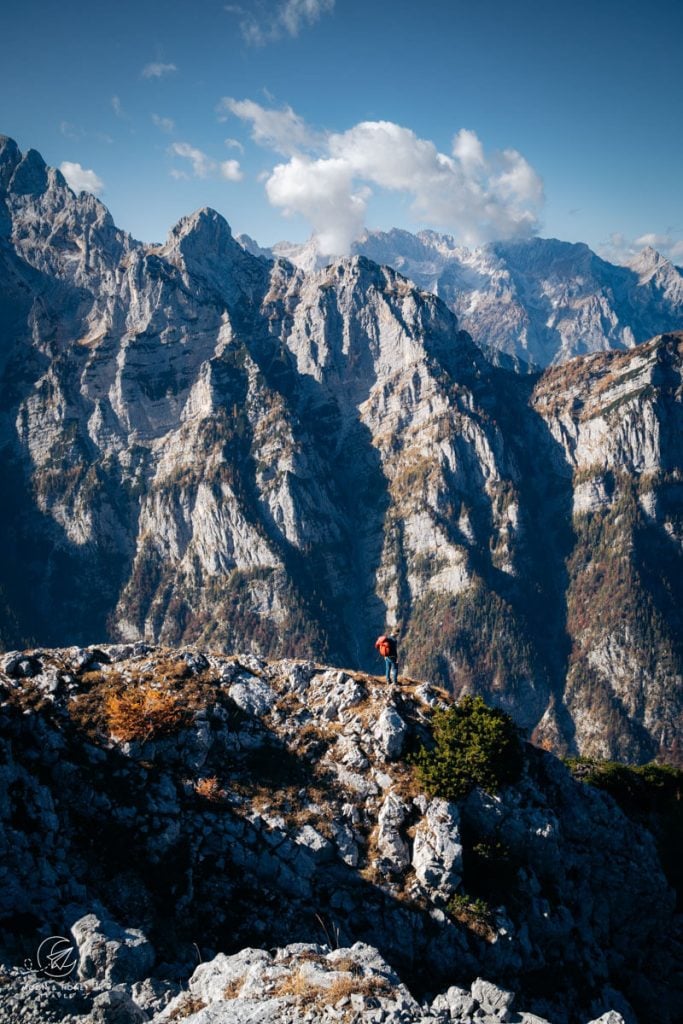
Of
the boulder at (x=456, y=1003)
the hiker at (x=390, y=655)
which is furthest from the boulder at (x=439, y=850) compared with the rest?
the hiker at (x=390, y=655)

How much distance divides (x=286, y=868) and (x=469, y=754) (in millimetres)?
10938

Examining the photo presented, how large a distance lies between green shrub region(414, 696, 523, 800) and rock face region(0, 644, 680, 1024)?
2.45ft

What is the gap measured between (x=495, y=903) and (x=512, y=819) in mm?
4276

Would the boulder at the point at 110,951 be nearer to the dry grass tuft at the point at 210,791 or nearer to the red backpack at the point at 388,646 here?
the dry grass tuft at the point at 210,791

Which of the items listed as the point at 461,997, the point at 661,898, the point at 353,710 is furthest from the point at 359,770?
the point at 661,898

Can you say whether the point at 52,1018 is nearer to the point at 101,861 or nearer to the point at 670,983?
the point at 101,861

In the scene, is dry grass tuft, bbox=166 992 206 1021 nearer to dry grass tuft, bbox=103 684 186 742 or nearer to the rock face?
the rock face

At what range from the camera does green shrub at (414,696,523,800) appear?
31.0m

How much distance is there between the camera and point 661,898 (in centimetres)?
3500

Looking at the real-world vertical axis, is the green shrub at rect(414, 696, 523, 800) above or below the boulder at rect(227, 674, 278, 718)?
below

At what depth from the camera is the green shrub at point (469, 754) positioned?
1219 inches

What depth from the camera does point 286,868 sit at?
90.4 ft

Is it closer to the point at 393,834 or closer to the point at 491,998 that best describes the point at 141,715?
the point at 393,834

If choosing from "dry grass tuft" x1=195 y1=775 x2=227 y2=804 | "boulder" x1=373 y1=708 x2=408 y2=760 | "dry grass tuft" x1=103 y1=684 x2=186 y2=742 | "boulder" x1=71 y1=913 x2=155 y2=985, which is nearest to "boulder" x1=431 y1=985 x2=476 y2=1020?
"boulder" x1=71 y1=913 x2=155 y2=985
